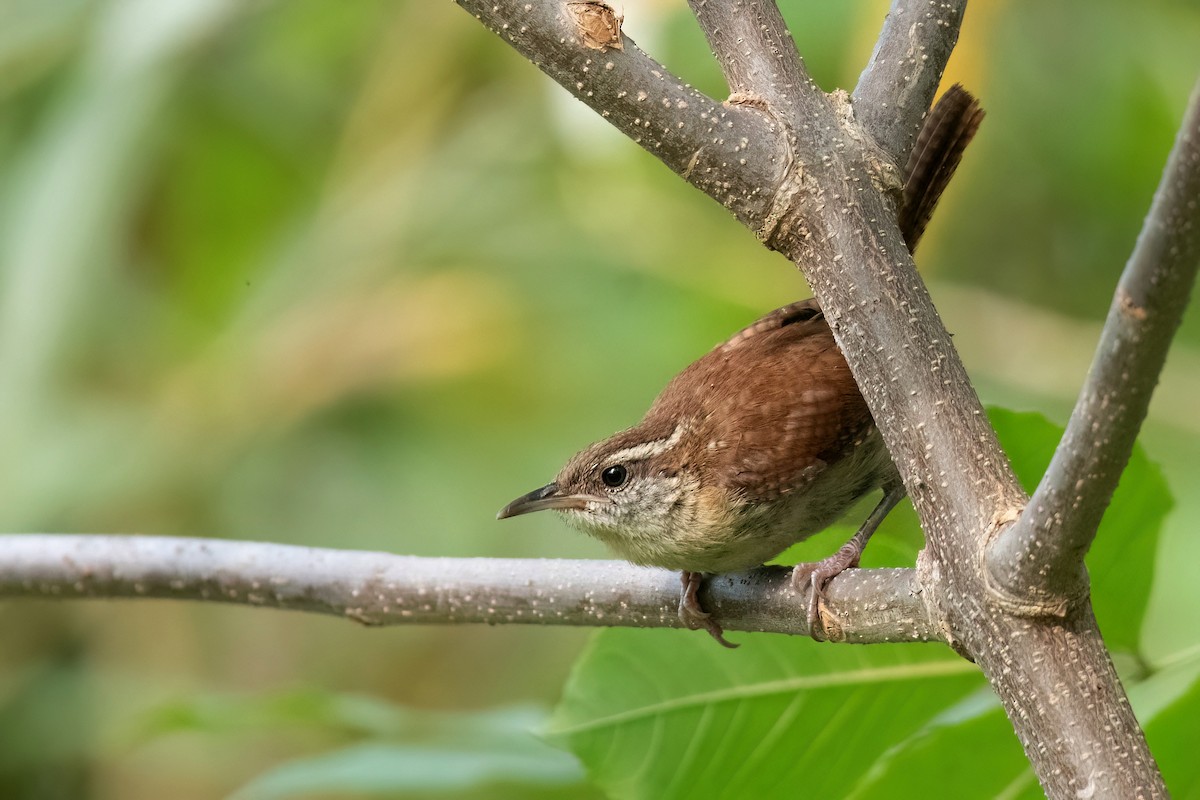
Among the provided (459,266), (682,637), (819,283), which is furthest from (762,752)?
(459,266)

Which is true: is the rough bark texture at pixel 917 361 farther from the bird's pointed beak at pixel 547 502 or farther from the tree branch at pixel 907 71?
the bird's pointed beak at pixel 547 502

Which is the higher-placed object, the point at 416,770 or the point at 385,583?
the point at 385,583

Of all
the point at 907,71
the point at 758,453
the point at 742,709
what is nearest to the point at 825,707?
the point at 742,709

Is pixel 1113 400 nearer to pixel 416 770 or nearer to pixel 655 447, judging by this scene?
pixel 655 447

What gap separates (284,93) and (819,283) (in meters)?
4.10

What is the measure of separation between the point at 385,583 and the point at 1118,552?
1.17m

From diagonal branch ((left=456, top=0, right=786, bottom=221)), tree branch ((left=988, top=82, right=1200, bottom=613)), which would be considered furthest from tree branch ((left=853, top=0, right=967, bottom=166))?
tree branch ((left=988, top=82, right=1200, bottom=613))

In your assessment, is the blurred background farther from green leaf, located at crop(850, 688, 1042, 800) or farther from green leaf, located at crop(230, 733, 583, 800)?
green leaf, located at crop(850, 688, 1042, 800)

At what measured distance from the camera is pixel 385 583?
2084 millimetres

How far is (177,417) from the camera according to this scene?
4.75 metres

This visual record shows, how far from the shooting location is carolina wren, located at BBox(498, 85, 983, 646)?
6.72 ft

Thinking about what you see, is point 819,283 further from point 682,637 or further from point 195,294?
point 195,294

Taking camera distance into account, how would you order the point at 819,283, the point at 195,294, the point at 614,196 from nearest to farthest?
the point at 819,283, the point at 614,196, the point at 195,294

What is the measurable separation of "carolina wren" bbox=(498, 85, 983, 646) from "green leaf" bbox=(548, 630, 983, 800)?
0.28ft
